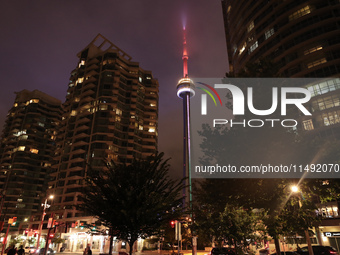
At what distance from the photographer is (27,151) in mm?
107062

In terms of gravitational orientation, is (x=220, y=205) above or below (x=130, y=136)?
below

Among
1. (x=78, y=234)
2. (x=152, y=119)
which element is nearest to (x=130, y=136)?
(x=152, y=119)

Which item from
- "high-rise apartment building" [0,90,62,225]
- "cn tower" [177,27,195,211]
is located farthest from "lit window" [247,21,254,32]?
"high-rise apartment building" [0,90,62,225]

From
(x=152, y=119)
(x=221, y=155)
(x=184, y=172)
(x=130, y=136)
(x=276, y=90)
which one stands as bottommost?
(x=221, y=155)

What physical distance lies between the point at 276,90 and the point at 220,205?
30.0ft

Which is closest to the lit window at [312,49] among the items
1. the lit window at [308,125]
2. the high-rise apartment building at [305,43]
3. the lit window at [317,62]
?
the high-rise apartment building at [305,43]

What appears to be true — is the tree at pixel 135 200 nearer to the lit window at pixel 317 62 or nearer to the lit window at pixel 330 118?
the lit window at pixel 330 118

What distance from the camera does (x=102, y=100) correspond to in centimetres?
8181

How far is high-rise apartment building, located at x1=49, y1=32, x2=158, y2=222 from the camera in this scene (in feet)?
237

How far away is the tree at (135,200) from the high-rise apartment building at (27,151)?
310 feet

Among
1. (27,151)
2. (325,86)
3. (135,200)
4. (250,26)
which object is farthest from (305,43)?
(27,151)

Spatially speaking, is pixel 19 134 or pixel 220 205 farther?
pixel 19 134

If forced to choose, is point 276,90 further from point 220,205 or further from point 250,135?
point 220,205

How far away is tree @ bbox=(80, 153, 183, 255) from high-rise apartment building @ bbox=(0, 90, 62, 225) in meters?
94.6
